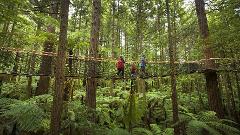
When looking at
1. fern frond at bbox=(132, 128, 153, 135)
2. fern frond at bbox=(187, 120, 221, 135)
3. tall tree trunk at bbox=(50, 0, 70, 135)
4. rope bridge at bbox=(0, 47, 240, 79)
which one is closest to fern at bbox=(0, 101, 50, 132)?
tall tree trunk at bbox=(50, 0, 70, 135)

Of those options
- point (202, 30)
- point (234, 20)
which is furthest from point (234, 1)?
point (202, 30)

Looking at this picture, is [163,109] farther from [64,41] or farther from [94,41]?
[64,41]

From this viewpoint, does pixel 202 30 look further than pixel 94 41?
Yes

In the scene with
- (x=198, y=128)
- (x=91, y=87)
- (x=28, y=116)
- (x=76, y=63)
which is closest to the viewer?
(x=28, y=116)

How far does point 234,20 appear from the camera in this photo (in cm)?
965

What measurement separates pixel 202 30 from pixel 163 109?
453 centimetres

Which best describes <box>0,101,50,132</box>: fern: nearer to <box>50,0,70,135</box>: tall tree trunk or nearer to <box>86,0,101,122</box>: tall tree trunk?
<box>50,0,70,135</box>: tall tree trunk

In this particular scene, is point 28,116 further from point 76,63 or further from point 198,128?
point 198,128

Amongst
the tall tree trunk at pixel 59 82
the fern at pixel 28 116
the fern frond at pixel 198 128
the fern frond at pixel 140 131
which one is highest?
the tall tree trunk at pixel 59 82

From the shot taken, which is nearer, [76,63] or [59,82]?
[59,82]

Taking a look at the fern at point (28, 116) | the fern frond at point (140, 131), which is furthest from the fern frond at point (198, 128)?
the fern at point (28, 116)

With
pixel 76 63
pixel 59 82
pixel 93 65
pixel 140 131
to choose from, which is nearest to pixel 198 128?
pixel 140 131

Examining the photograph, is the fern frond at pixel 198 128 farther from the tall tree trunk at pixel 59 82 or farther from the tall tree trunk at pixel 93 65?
the tall tree trunk at pixel 59 82

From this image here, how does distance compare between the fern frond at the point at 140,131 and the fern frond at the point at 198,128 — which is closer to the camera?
the fern frond at the point at 198,128
